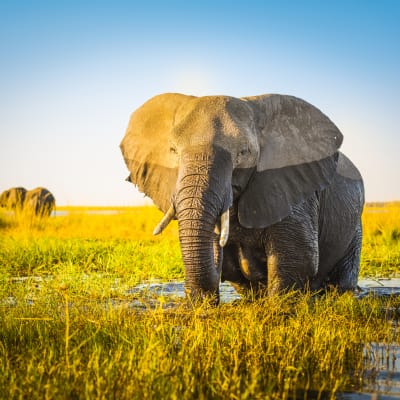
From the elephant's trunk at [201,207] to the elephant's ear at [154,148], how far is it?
0.60m

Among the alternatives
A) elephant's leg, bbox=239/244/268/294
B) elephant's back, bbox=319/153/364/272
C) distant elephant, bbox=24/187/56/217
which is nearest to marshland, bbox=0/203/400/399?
elephant's leg, bbox=239/244/268/294

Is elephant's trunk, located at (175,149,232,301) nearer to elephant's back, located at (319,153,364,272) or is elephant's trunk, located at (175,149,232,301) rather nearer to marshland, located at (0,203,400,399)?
marshland, located at (0,203,400,399)

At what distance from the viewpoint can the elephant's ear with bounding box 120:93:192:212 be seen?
6043mm

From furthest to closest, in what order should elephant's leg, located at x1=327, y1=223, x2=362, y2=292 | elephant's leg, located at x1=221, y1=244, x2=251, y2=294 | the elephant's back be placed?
elephant's leg, located at x1=327, y1=223, x2=362, y2=292 → the elephant's back → elephant's leg, located at x1=221, y1=244, x2=251, y2=294

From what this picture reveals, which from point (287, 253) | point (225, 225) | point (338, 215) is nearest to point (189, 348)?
point (225, 225)

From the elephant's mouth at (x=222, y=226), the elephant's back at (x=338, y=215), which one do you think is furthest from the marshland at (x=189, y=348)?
the elephant's back at (x=338, y=215)

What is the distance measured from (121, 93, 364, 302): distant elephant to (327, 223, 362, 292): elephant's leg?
0.77 meters

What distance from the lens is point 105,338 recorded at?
427 cm

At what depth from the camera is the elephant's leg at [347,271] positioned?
765 centimetres

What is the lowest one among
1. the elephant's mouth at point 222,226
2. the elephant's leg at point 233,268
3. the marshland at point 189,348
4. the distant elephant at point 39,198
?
the marshland at point 189,348

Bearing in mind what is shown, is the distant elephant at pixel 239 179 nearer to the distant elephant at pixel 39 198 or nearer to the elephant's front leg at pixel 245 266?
the elephant's front leg at pixel 245 266

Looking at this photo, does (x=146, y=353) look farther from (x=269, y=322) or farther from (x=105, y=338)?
(x=269, y=322)

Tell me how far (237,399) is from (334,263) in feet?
15.0

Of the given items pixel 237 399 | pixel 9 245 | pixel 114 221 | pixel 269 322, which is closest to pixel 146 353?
pixel 237 399
